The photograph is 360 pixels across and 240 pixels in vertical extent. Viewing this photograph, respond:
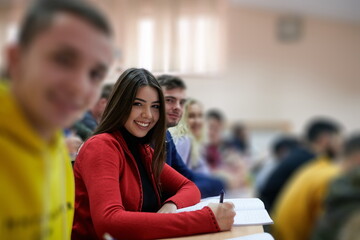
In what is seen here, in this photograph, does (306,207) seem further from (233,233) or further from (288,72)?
(288,72)

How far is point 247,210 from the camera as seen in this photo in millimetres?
847

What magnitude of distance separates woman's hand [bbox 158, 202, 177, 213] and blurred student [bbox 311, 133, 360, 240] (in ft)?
1.16

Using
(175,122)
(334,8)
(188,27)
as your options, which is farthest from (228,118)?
(175,122)

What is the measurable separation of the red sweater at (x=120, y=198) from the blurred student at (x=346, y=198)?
0.28m

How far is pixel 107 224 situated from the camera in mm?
723

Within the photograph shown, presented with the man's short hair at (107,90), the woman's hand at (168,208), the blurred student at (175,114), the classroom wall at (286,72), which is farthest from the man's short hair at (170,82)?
the classroom wall at (286,72)

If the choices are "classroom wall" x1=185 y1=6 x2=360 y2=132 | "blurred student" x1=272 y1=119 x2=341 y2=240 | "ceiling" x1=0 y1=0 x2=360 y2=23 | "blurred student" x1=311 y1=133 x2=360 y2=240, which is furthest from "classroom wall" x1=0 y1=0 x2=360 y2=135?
"blurred student" x1=311 y1=133 x2=360 y2=240

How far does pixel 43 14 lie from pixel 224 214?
0.50 metres

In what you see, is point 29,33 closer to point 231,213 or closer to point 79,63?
point 79,63

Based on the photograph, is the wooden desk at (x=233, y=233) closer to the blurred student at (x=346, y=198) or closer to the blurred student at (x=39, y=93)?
the blurred student at (x=346, y=198)

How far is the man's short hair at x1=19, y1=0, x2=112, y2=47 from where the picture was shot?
0.44m

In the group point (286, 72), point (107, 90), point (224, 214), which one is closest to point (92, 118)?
point (107, 90)

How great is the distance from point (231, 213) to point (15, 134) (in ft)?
1.48

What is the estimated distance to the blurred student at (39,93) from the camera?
438mm
